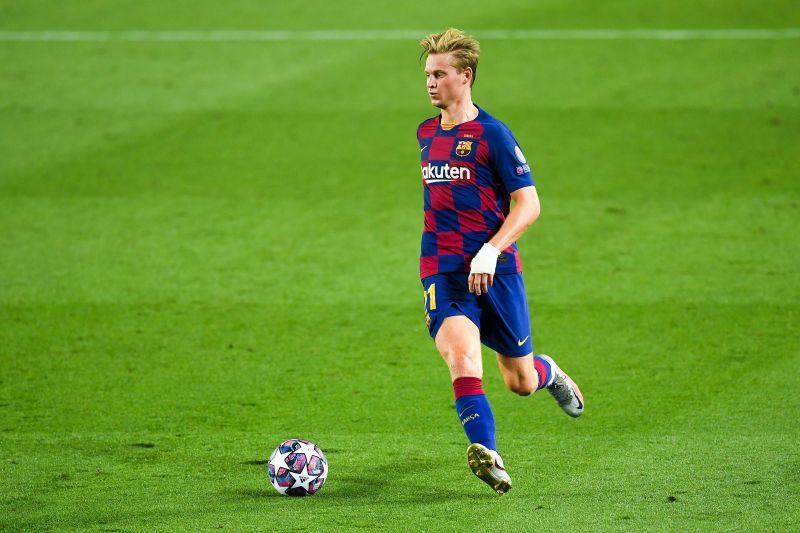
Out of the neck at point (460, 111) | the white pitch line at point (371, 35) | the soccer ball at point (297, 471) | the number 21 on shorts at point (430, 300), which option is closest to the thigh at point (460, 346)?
the number 21 on shorts at point (430, 300)

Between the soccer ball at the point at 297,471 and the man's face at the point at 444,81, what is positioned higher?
the man's face at the point at 444,81

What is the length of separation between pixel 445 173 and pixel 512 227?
1.51 ft

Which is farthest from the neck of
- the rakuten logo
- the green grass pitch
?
the green grass pitch

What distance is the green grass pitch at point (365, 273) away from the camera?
6.15 m

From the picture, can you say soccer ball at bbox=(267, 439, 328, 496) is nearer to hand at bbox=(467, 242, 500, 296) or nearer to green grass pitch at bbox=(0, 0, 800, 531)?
green grass pitch at bbox=(0, 0, 800, 531)

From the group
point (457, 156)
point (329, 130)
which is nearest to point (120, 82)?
point (329, 130)

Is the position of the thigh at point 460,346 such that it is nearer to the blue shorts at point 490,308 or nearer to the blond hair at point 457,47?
the blue shorts at point 490,308

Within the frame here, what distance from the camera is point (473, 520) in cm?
561

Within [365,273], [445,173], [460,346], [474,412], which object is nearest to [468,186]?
[445,173]

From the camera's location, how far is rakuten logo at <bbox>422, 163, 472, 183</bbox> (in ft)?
20.1

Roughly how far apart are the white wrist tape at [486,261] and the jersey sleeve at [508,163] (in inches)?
15.3

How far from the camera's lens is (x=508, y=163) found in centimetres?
608

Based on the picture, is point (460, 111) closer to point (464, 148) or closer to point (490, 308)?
point (464, 148)

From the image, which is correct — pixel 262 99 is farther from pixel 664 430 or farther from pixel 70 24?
pixel 664 430
